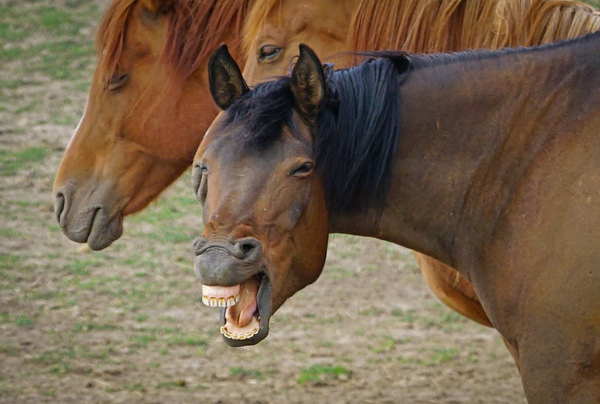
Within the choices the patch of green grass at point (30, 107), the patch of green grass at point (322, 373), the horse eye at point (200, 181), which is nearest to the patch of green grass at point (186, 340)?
the patch of green grass at point (322, 373)

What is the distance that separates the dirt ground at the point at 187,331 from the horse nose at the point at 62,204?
1.64 ft

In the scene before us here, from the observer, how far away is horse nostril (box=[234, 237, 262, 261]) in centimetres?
252

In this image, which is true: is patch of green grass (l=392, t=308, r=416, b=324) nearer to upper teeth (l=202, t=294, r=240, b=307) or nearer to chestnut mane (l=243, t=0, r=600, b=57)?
chestnut mane (l=243, t=0, r=600, b=57)

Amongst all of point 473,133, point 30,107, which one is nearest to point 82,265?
point 30,107

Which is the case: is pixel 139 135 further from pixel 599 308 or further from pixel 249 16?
pixel 599 308

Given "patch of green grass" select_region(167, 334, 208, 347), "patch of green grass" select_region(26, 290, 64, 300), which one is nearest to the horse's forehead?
"patch of green grass" select_region(167, 334, 208, 347)

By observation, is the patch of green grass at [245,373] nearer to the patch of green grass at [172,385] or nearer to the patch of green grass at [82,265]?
the patch of green grass at [172,385]

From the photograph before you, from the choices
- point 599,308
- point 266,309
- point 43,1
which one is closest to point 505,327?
point 599,308

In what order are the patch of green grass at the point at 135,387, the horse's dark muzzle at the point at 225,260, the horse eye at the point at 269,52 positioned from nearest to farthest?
1. the horse's dark muzzle at the point at 225,260
2. the horse eye at the point at 269,52
3. the patch of green grass at the point at 135,387

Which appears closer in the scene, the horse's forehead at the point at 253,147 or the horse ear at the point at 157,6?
the horse's forehead at the point at 253,147

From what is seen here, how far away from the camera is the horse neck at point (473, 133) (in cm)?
274

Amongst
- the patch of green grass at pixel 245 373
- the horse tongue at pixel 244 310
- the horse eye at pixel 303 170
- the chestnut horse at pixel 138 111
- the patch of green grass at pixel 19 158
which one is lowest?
the patch of green grass at pixel 19 158

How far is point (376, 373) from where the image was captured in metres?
4.99

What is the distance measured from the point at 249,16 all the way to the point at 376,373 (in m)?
2.11
